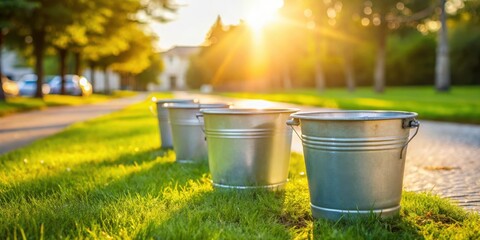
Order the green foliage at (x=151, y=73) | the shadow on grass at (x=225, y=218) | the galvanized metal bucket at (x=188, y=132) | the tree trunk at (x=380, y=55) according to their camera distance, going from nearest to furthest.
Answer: the shadow on grass at (x=225, y=218) < the galvanized metal bucket at (x=188, y=132) < the tree trunk at (x=380, y=55) < the green foliage at (x=151, y=73)

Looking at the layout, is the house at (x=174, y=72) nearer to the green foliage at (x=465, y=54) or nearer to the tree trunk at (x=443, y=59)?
the green foliage at (x=465, y=54)

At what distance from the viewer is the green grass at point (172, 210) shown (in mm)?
3258

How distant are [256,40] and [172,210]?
56613mm

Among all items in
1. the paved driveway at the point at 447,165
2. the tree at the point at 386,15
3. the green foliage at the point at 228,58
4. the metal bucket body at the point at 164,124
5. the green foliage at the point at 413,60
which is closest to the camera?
the paved driveway at the point at 447,165

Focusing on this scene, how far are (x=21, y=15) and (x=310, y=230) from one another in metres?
17.8

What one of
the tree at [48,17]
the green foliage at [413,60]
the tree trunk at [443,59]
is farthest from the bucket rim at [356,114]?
the green foliage at [413,60]

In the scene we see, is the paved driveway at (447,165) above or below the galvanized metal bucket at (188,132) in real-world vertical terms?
below

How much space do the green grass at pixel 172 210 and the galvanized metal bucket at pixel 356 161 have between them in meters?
0.10

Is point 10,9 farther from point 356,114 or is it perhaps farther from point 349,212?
point 349,212

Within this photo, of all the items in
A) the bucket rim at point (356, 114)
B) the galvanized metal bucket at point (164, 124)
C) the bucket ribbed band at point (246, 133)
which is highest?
the bucket rim at point (356, 114)

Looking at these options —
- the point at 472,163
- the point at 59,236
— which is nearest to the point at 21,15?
the point at 472,163

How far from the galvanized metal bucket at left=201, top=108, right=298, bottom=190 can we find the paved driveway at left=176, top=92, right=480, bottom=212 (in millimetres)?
1367

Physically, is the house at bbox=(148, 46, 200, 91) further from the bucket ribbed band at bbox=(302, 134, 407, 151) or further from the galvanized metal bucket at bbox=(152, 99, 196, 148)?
the bucket ribbed band at bbox=(302, 134, 407, 151)

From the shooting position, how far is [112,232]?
327 cm
